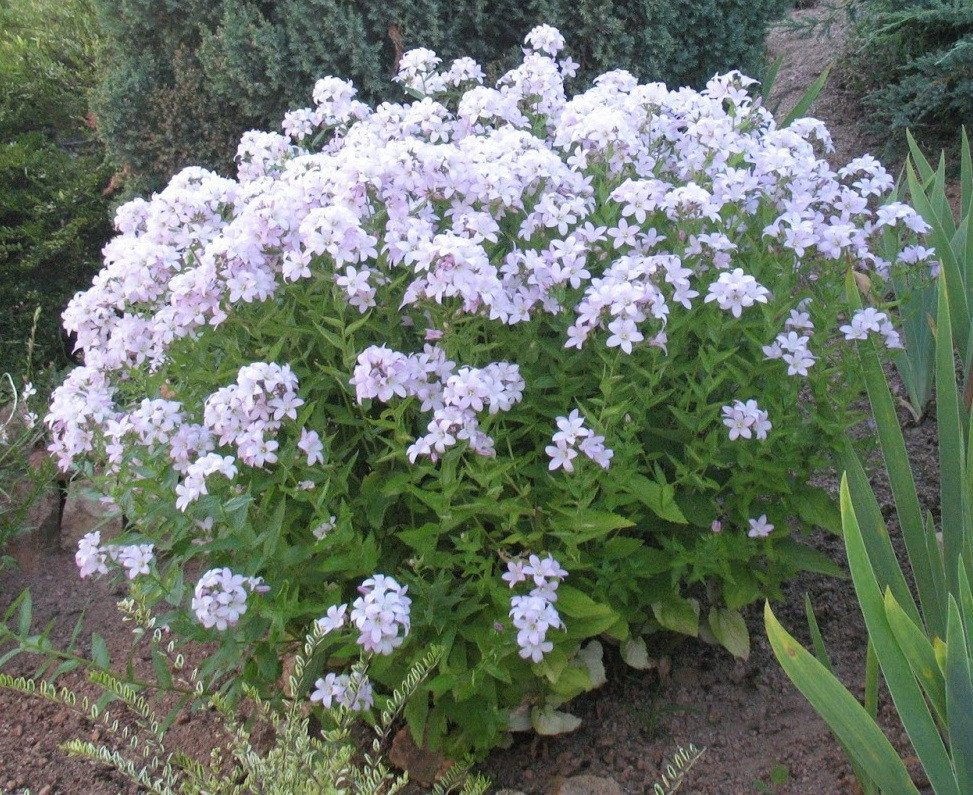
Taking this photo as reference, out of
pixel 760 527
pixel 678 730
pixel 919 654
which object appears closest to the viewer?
pixel 919 654

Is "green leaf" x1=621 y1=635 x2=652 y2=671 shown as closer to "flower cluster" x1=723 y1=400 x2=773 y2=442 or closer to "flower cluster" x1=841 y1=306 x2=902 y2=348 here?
"flower cluster" x1=723 y1=400 x2=773 y2=442

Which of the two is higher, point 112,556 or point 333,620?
point 333,620

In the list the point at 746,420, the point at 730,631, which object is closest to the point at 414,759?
the point at 730,631

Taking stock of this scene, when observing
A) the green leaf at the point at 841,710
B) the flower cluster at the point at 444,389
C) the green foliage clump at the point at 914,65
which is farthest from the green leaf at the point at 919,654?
the green foliage clump at the point at 914,65

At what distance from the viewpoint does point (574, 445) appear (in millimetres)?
2029

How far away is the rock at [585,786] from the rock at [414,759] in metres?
0.30

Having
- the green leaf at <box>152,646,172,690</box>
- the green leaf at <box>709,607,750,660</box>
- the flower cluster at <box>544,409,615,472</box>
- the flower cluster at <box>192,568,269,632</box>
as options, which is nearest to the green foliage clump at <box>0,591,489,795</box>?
the green leaf at <box>152,646,172,690</box>

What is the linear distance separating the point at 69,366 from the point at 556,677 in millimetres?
3351

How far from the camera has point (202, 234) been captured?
96.8 inches

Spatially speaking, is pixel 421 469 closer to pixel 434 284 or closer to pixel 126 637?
pixel 434 284

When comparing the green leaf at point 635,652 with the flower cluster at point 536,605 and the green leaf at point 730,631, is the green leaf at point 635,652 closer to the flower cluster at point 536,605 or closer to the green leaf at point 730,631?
the green leaf at point 730,631

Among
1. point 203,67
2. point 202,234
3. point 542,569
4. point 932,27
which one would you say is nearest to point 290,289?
point 202,234

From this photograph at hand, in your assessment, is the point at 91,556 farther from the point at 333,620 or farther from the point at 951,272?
the point at 951,272

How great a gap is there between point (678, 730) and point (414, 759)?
69cm
